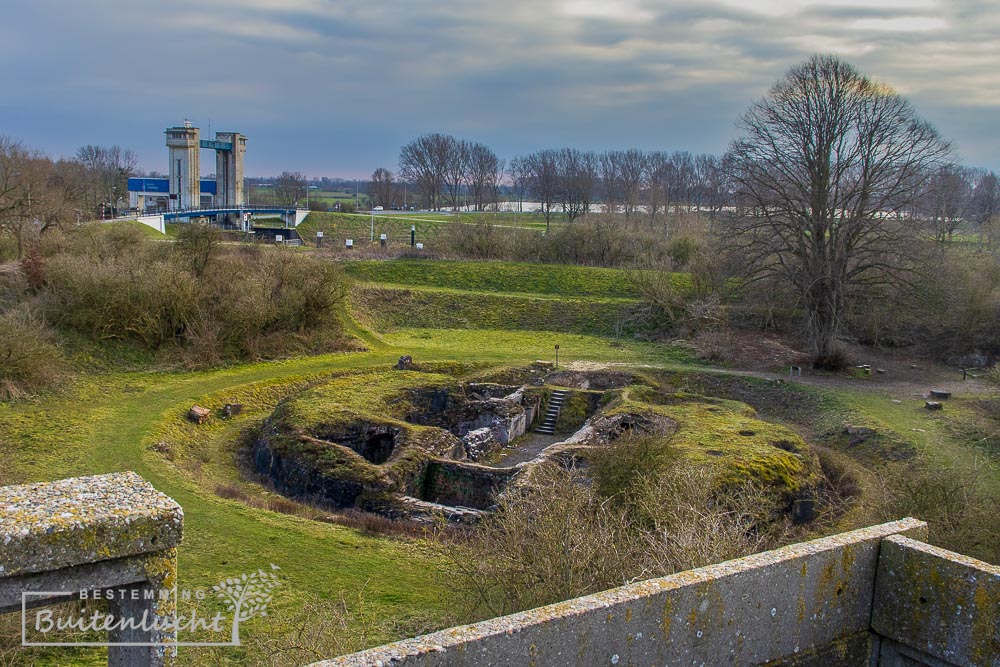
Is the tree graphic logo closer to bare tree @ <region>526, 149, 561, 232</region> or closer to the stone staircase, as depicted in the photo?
the stone staircase

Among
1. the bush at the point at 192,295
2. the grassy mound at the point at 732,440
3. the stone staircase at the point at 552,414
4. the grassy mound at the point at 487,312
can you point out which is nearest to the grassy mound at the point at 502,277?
the grassy mound at the point at 487,312

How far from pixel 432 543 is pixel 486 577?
21.6ft

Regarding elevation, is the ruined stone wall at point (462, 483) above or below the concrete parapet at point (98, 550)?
below

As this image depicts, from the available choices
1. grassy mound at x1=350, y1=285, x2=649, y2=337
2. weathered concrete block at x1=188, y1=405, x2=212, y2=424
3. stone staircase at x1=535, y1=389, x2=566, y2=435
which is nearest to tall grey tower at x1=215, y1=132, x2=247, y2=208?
grassy mound at x1=350, y1=285, x2=649, y2=337

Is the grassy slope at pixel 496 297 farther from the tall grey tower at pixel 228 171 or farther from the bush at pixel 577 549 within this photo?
the tall grey tower at pixel 228 171

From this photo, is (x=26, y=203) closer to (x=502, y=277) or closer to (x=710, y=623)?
(x=502, y=277)

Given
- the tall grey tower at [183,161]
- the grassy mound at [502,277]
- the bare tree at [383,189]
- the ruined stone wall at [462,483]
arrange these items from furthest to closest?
the bare tree at [383,189] < the tall grey tower at [183,161] < the grassy mound at [502,277] < the ruined stone wall at [462,483]

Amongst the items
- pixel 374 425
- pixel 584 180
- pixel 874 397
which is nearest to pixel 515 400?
pixel 374 425

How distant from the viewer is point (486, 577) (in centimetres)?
1294

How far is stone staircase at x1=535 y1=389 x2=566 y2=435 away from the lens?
108 feet

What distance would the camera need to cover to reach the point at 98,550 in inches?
274

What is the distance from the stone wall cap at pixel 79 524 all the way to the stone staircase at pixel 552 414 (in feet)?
85.0

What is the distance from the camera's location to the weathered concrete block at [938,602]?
7.68m

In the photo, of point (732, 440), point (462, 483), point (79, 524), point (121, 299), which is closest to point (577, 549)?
point (79, 524)
